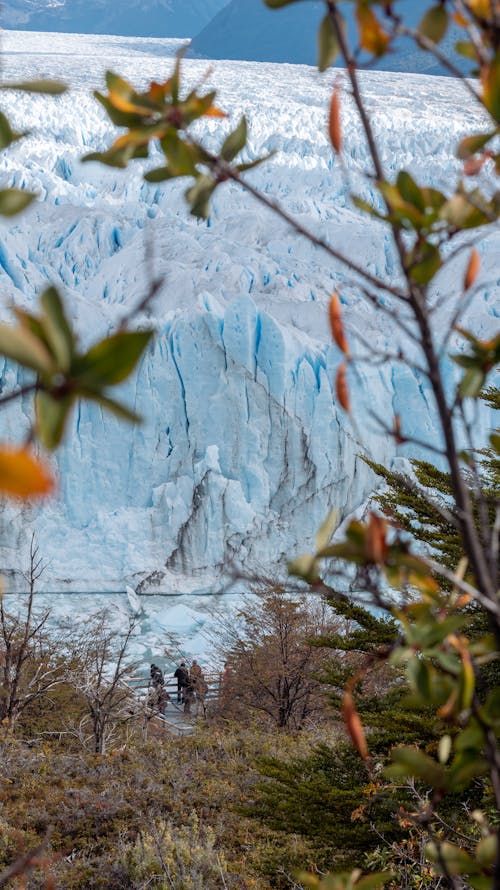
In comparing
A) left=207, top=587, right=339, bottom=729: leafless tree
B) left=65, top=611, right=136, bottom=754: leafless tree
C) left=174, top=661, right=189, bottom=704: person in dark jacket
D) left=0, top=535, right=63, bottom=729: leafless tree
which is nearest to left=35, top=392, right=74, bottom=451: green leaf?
left=0, top=535, right=63, bottom=729: leafless tree

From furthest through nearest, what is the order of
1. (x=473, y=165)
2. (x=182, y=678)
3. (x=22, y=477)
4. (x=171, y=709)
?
1. (x=171, y=709)
2. (x=182, y=678)
3. (x=473, y=165)
4. (x=22, y=477)

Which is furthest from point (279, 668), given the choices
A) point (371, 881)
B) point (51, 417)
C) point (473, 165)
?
point (51, 417)

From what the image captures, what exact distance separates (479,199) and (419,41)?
0.11m

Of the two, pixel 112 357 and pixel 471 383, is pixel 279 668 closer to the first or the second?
pixel 471 383

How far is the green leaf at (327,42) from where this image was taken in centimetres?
52

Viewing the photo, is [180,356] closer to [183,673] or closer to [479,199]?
[183,673]

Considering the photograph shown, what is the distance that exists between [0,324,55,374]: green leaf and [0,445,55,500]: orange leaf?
40 millimetres

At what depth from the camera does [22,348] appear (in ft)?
0.93

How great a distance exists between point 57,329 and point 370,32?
1.21 ft

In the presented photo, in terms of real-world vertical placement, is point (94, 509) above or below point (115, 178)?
below

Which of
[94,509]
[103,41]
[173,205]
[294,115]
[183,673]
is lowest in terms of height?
[183,673]

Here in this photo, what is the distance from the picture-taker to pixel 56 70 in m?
20.3

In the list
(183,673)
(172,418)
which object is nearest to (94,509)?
(172,418)

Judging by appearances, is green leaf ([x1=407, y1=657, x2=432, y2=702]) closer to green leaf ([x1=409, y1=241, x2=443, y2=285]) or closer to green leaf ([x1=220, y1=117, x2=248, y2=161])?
green leaf ([x1=409, y1=241, x2=443, y2=285])
